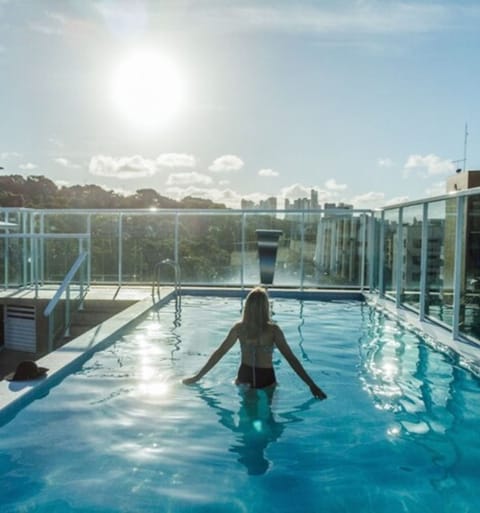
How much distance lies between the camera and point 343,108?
1273cm

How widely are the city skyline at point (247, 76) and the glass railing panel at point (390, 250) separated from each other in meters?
0.41

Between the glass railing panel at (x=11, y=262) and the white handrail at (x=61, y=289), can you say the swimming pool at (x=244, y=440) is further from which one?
the glass railing panel at (x=11, y=262)

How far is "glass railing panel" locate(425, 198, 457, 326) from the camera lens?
20.5 ft

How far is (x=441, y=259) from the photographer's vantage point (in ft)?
22.0

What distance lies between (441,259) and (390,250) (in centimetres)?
238

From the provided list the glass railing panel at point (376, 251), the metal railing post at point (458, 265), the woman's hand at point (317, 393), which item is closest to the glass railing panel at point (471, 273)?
the metal railing post at point (458, 265)

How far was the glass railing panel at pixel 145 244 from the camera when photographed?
34.2ft

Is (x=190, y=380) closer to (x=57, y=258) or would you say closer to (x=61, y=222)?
(x=57, y=258)

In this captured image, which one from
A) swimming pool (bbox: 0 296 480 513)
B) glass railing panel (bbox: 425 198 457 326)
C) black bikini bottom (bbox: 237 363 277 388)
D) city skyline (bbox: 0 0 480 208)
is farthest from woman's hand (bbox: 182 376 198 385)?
city skyline (bbox: 0 0 480 208)

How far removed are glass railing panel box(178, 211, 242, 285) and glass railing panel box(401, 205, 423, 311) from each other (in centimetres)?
341

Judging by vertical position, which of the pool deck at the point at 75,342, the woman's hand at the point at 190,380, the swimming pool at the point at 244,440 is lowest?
the swimming pool at the point at 244,440

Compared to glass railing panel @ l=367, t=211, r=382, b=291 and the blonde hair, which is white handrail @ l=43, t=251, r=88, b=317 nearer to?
the blonde hair

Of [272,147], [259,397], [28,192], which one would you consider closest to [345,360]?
[259,397]

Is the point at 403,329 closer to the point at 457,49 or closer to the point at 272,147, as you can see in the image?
the point at 457,49
